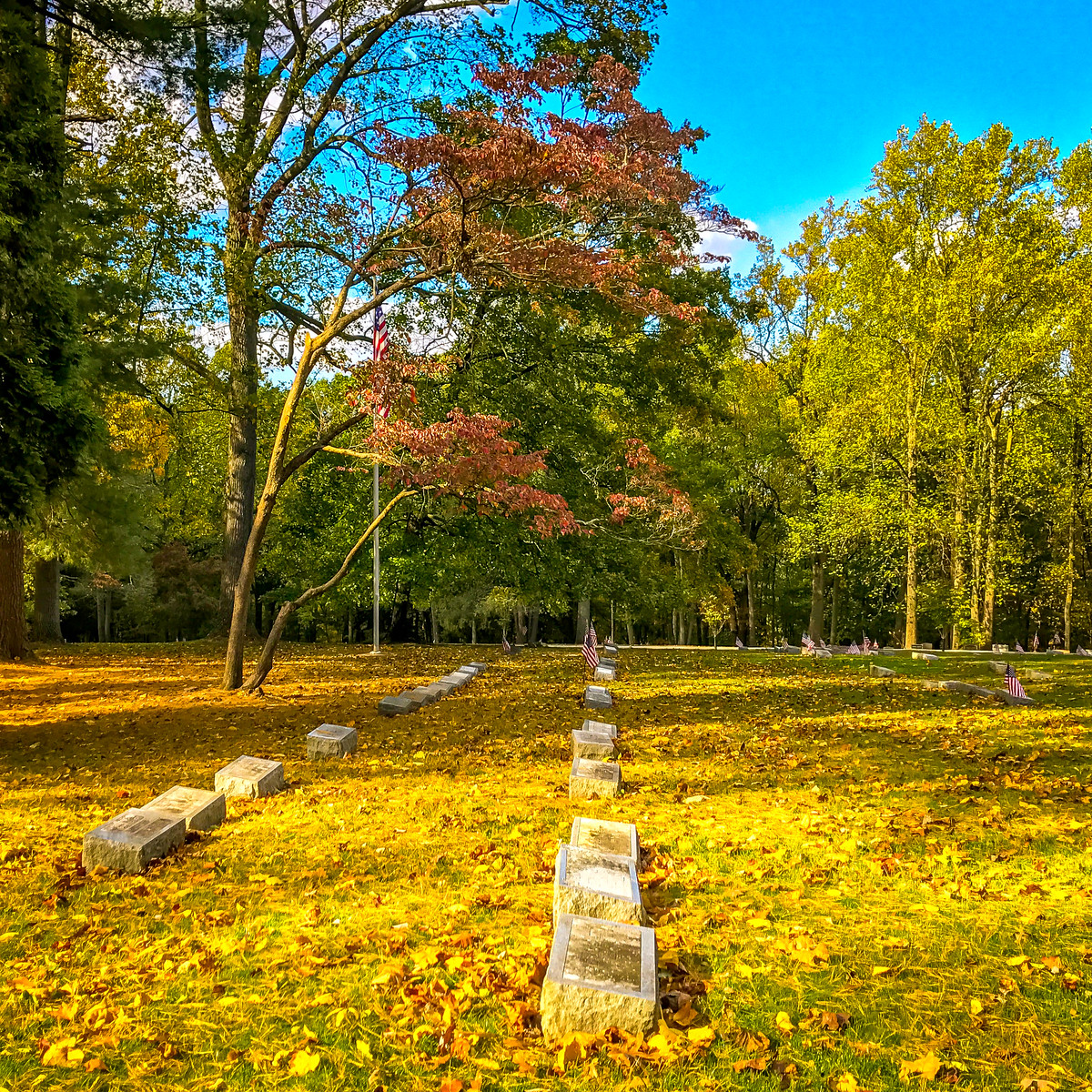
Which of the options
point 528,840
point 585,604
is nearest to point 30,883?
point 528,840

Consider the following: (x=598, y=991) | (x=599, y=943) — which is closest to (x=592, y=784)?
(x=599, y=943)

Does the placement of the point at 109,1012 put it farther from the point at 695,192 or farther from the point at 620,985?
the point at 695,192

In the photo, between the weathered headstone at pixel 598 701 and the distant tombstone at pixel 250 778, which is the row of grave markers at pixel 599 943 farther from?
the weathered headstone at pixel 598 701

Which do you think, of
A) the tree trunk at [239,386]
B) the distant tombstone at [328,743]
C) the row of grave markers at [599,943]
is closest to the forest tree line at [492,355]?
the tree trunk at [239,386]

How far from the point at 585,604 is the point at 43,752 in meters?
18.6

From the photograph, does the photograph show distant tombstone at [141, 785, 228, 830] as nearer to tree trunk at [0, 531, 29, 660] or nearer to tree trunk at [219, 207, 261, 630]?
tree trunk at [219, 207, 261, 630]

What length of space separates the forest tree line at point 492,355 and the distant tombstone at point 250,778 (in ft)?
10.9

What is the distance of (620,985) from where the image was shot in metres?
2.86

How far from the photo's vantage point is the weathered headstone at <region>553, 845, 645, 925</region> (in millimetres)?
3553

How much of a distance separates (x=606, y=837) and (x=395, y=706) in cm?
527

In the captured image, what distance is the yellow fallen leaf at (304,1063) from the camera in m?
2.64

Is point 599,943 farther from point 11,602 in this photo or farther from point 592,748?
point 11,602

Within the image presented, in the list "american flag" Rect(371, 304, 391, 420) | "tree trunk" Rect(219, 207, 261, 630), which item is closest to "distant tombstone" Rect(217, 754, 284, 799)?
"american flag" Rect(371, 304, 391, 420)

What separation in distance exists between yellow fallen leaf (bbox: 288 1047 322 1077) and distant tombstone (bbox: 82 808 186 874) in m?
2.18
